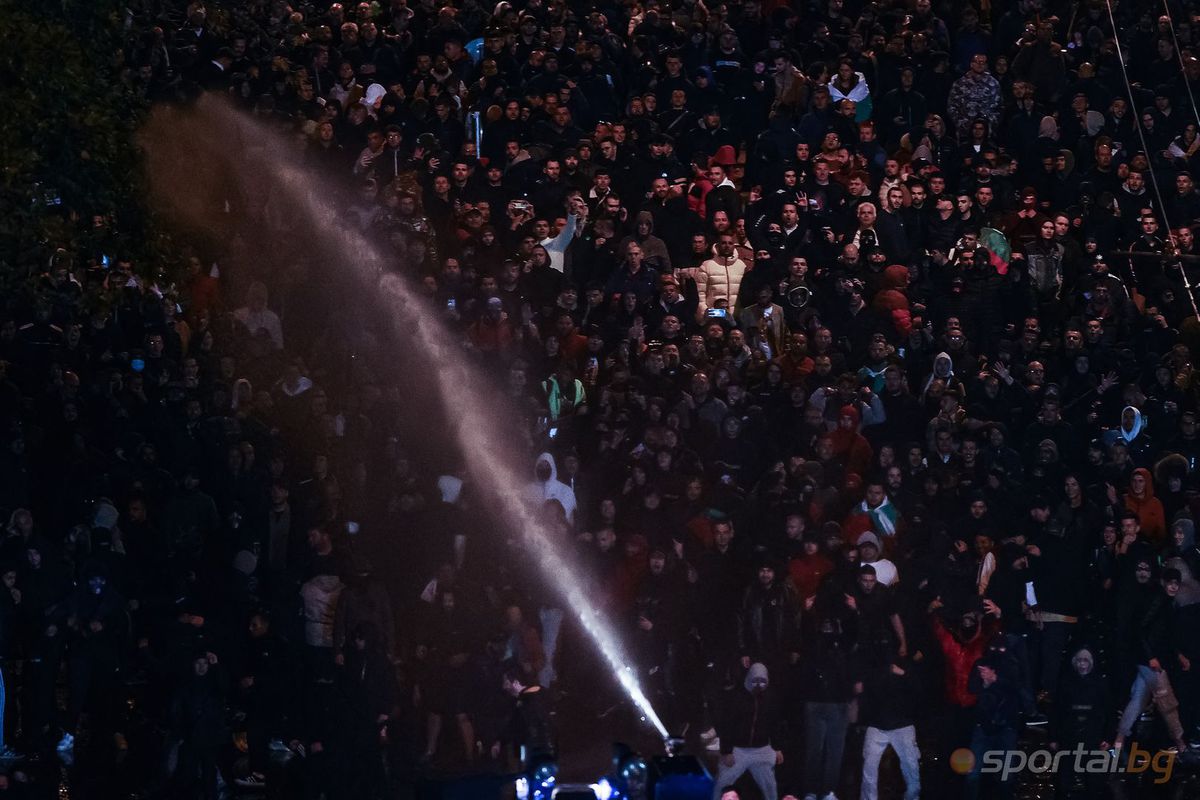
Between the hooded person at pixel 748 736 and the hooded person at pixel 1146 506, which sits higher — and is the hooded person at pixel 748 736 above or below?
below

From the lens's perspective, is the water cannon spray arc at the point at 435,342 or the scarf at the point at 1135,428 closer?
the water cannon spray arc at the point at 435,342

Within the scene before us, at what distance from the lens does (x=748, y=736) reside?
16.1 metres

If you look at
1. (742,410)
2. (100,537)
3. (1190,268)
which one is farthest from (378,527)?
(1190,268)

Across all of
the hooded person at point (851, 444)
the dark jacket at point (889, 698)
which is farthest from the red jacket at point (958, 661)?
the hooded person at point (851, 444)

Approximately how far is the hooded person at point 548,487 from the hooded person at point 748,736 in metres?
2.68

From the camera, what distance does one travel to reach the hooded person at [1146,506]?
1778 centimetres

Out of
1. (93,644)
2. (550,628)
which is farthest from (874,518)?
(93,644)

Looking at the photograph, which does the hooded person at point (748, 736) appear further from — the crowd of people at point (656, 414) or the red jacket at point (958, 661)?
the red jacket at point (958, 661)

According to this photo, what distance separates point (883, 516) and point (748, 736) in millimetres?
2639

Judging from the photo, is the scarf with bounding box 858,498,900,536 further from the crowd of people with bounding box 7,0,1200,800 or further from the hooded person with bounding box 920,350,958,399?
the hooded person with bounding box 920,350,958,399

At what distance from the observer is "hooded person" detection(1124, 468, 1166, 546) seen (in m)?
17.8

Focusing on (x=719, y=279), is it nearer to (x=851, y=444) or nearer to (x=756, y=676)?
(x=851, y=444)

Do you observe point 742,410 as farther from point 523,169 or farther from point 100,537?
point 100,537

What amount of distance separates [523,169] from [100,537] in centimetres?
657
